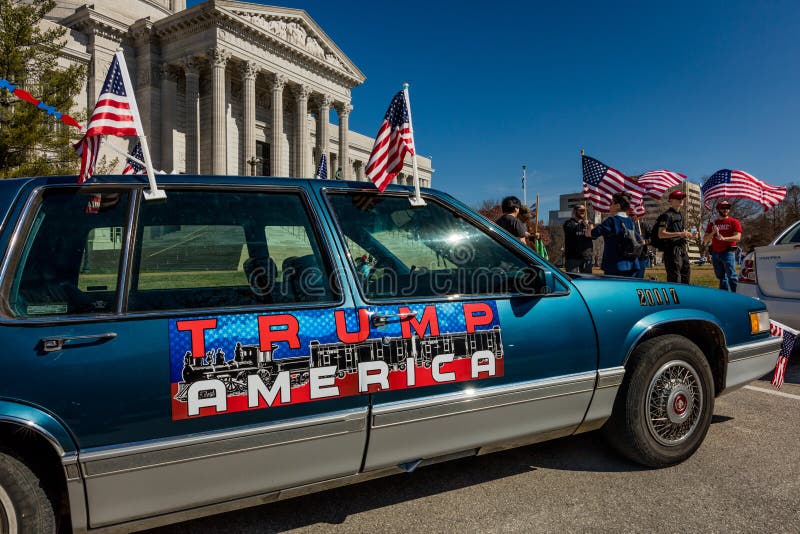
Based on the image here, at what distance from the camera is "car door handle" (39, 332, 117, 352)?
5.64 feet

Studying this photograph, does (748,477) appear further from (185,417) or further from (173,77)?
(173,77)

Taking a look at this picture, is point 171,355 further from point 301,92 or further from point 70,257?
point 301,92

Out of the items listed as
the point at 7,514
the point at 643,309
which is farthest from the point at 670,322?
the point at 7,514

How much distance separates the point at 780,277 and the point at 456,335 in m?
5.03

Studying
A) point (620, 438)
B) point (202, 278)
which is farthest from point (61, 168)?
point (620, 438)

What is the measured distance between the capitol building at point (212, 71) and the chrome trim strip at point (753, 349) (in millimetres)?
32901

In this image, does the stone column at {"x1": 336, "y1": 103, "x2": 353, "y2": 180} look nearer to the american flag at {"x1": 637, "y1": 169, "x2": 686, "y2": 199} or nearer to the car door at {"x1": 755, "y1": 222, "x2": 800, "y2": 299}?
the american flag at {"x1": 637, "y1": 169, "x2": 686, "y2": 199}

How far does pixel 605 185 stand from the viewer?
29.9ft

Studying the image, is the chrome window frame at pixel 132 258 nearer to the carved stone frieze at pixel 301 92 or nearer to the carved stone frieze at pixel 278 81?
the carved stone frieze at pixel 278 81

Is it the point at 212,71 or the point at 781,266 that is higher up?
the point at 212,71

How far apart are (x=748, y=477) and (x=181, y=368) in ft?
10.0

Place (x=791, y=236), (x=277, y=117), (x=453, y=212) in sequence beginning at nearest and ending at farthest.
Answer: (x=453, y=212), (x=791, y=236), (x=277, y=117)

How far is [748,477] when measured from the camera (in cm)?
277

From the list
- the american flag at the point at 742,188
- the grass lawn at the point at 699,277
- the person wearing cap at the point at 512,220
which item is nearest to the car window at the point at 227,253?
the person wearing cap at the point at 512,220
